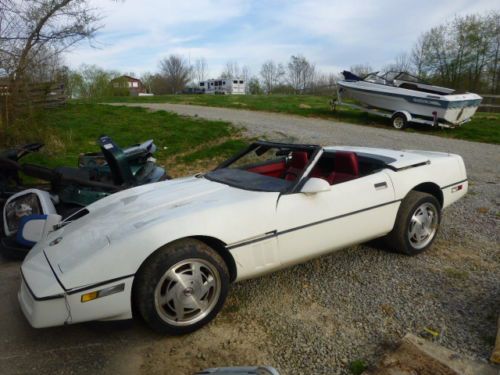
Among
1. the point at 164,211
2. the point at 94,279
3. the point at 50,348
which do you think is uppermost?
the point at 164,211

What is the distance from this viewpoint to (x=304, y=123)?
44.7 ft

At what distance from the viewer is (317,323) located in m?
2.74

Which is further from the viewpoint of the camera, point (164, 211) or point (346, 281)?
point (346, 281)

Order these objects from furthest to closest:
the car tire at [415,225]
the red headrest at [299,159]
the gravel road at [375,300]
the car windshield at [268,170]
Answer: the red headrest at [299,159]
the car tire at [415,225]
the car windshield at [268,170]
the gravel road at [375,300]

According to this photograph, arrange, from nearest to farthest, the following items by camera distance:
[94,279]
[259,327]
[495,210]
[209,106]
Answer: [94,279]
[259,327]
[495,210]
[209,106]

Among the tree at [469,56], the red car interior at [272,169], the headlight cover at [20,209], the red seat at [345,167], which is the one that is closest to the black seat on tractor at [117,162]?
the headlight cover at [20,209]

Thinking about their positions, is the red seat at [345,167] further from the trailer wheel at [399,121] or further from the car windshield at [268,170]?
the trailer wheel at [399,121]

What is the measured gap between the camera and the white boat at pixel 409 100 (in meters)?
12.2

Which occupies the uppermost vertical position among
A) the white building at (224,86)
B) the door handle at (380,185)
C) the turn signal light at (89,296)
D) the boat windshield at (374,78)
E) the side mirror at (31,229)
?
the white building at (224,86)

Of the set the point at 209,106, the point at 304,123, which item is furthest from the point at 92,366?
the point at 209,106

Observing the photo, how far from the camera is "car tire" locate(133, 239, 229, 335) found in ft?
8.07

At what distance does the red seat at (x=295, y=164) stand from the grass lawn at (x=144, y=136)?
4550 mm

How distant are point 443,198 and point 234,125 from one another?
29.8 feet

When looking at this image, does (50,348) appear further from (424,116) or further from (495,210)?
(424,116)
